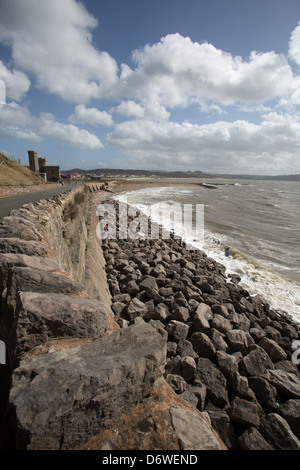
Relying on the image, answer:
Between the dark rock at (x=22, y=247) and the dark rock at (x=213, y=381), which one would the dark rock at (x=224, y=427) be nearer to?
the dark rock at (x=213, y=381)

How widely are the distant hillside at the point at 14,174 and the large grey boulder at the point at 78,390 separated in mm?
28306

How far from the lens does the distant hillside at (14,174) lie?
26.8 metres

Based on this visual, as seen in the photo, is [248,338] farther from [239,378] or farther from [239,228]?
[239,228]

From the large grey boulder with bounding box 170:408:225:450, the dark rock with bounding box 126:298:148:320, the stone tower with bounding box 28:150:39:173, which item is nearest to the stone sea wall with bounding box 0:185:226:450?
the large grey boulder with bounding box 170:408:225:450

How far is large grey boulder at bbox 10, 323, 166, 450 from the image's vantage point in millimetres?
1389

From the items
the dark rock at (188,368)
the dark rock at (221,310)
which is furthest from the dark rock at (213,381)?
the dark rock at (221,310)

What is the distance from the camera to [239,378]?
3.83 m

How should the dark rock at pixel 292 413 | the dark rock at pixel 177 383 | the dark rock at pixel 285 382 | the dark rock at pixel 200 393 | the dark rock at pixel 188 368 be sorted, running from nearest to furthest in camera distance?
the dark rock at pixel 292 413 < the dark rock at pixel 200 393 < the dark rock at pixel 177 383 < the dark rock at pixel 285 382 < the dark rock at pixel 188 368

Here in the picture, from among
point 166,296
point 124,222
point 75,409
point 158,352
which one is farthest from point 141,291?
point 124,222

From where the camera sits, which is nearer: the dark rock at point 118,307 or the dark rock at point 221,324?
the dark rock at point 221,324

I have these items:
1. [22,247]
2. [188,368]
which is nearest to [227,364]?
[188,368]

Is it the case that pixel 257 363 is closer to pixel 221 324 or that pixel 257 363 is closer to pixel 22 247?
pixel 221 324

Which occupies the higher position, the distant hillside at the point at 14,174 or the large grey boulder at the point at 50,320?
the distant hillside at the point at 14,174

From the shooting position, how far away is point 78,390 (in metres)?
1.55
